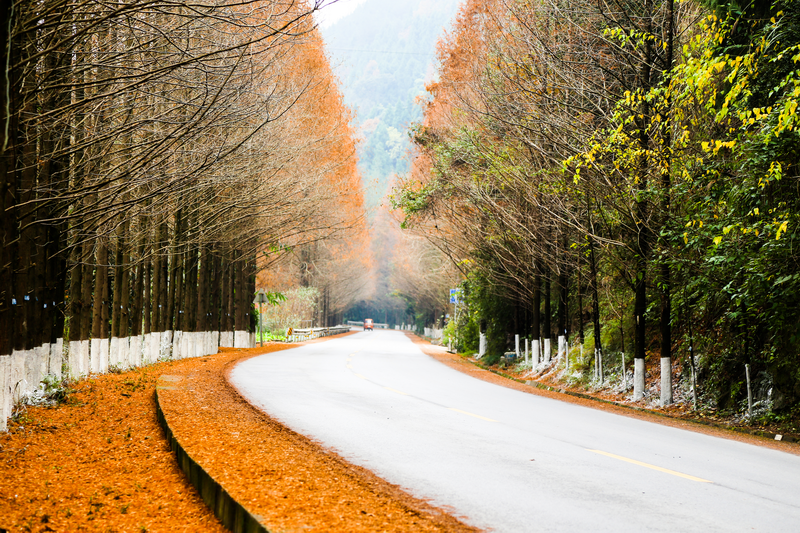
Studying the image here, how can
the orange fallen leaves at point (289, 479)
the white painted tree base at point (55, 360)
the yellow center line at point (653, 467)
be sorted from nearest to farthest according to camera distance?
the orange fallen leaves at point (289, 479), the yellow center line at point (653, 467), the white painted tree base at point (55, 360)

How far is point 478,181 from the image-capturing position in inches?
924

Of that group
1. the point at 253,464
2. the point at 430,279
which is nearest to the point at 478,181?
the point at 253,464

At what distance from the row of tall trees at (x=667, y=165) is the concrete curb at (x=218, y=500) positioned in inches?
323

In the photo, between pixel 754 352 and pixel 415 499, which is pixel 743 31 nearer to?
pixel 754 352

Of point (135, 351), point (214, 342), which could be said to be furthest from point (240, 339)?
point (135, 351)

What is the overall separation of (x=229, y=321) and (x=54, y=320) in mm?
22709

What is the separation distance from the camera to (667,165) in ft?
44.7

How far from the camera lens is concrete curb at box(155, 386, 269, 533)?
188 inches

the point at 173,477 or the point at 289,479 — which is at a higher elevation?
the point at 289,479

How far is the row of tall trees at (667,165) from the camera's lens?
11836 millimetres

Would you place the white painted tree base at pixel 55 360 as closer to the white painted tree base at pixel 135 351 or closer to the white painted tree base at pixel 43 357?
the white painted tree base at pixel 43 357

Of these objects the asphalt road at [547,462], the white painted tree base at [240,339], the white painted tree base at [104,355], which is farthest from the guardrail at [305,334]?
the asphalt road at [547,462]

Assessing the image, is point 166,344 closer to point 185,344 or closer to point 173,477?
point 185,344

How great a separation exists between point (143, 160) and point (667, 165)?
32.1 ft
